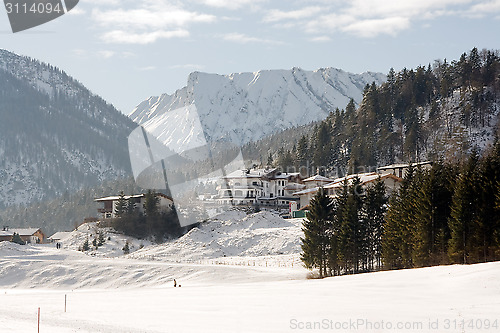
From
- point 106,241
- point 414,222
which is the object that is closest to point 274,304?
point 414,222

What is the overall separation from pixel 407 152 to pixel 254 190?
3244 centimetres

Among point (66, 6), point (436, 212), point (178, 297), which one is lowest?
point (178, 297)

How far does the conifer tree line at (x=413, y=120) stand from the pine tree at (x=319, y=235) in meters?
60.7

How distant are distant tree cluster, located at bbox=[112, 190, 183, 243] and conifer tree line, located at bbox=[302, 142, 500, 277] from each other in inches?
1548

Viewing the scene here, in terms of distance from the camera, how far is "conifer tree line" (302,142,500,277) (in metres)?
44.5

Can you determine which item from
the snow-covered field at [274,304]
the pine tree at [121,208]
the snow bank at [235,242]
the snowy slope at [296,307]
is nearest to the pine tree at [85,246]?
the snow bank at [235,242]

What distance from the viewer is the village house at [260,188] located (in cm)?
12156

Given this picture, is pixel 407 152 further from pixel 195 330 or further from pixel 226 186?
pixel 195 330

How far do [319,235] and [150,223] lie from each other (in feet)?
150

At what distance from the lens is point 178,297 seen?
3841 cm

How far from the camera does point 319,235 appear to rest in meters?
58.5

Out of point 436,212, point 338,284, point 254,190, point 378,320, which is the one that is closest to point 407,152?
point 254,190

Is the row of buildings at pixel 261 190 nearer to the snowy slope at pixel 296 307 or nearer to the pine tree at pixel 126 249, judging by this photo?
the pine tree at pixel 126 249

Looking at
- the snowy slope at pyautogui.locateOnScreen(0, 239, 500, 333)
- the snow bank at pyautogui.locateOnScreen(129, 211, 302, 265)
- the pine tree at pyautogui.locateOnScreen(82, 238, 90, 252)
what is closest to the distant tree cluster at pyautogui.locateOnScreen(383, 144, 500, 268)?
the snowy slope at pyautogui.locateOnScreen(0, 239, 500, 333)
